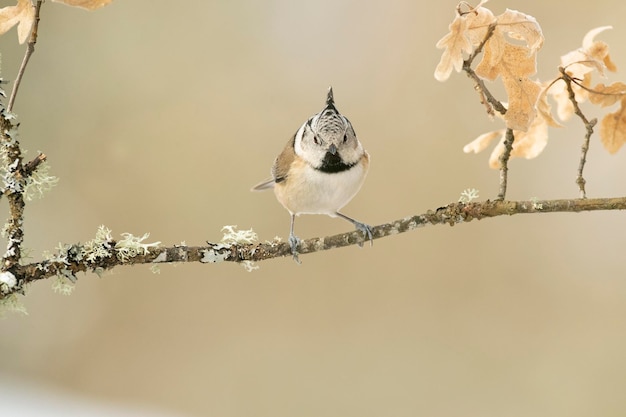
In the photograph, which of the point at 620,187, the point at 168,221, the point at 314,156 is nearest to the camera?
the point at 314,156

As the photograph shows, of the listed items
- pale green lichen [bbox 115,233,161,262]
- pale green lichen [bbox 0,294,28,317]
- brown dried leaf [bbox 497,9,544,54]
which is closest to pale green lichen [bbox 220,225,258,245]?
pale green lichen [bbox 115,233,161,262]

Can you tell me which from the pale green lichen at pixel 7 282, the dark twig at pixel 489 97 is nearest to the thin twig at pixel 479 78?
the dark twig at pixel 489 97

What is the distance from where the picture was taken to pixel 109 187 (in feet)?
5.39

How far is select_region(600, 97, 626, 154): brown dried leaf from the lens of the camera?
678mm

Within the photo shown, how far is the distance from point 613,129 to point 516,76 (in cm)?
15

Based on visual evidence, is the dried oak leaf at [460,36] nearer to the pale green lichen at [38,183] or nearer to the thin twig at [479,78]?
the thin twig at [479,78]

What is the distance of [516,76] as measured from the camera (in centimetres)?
60

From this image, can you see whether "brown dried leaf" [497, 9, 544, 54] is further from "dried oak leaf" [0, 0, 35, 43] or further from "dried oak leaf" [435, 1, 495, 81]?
"dried oak leaf" [0, 0, 35, 43]

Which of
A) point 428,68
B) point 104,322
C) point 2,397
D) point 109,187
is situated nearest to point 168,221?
point 109,187

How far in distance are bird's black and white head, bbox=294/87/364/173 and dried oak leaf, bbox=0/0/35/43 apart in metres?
0.33

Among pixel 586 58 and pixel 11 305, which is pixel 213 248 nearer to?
pixel 11 305

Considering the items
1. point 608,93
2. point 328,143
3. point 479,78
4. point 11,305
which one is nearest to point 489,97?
point 479,78

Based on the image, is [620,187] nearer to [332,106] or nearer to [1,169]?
[332,106]

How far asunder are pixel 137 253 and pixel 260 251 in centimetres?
13
